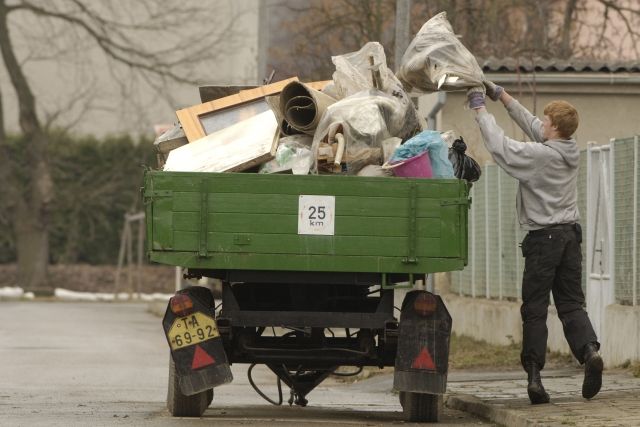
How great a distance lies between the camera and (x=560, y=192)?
11.1 m

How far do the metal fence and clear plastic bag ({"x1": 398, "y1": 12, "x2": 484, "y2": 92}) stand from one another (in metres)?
3.34

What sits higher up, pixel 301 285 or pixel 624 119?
pixel 624 119

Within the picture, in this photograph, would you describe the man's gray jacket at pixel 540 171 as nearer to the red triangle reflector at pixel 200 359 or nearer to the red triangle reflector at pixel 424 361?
the red triangle reflector at pixel 424 361

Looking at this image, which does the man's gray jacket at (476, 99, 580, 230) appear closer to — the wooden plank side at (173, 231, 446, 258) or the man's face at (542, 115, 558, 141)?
the man's face at (542, 115, 558, 141)

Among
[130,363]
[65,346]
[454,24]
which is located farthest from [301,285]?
[454,24]

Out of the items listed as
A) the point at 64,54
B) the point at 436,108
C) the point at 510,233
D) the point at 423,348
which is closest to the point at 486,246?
the point at 510,233

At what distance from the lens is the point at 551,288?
11.3 metres

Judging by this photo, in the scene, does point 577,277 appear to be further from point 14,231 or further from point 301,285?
point 14,231

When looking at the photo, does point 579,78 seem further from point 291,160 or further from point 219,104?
point 291,160

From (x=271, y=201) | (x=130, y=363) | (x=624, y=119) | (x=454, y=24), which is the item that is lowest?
(x=130, y=363)

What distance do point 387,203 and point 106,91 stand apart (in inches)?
1337

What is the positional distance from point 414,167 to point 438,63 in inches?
42.7

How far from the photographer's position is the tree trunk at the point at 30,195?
4012 centimetres

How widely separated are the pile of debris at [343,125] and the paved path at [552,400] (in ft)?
5.16
